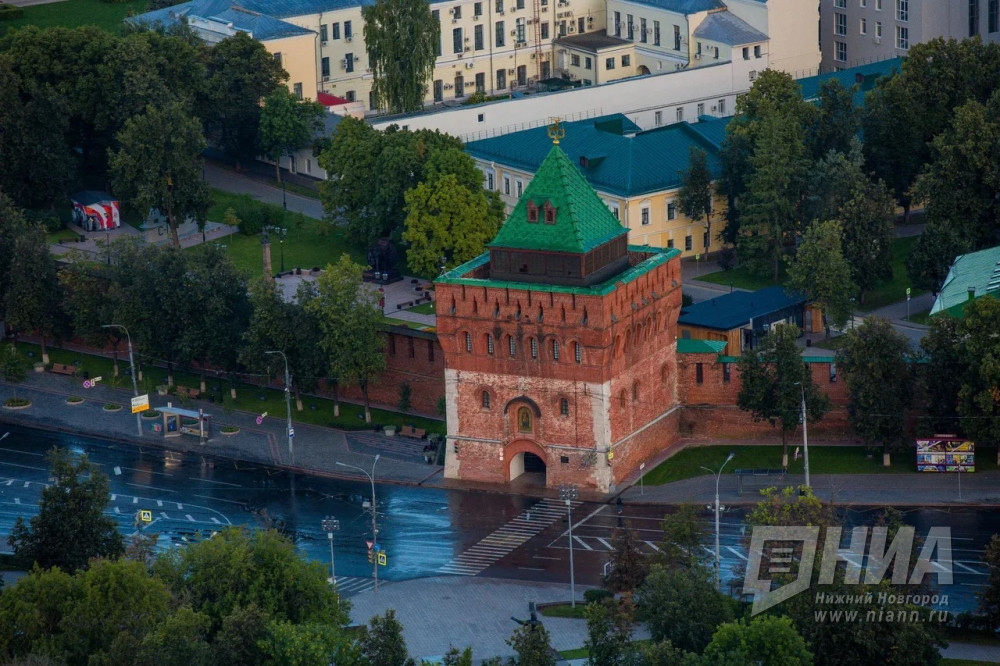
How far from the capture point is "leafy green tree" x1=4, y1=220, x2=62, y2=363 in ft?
532

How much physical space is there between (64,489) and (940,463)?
50.2 m

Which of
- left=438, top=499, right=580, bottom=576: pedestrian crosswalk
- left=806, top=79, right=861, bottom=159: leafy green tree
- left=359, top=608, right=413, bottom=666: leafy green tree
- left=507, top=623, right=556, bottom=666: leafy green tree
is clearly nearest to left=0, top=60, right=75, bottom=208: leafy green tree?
left=806, top=79, right=861, bottom=159: leafy green tree

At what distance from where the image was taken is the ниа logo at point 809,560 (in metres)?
114

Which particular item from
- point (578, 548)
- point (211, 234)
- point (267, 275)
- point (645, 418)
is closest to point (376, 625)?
point (578, 548)

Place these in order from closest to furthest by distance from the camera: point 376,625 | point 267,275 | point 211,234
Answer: point 376,625 < point 267,275 < point 211,234

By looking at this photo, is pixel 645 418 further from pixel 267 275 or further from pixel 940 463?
pixel 267 275

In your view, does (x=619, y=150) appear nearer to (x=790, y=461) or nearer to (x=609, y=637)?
(x=790, y=461)

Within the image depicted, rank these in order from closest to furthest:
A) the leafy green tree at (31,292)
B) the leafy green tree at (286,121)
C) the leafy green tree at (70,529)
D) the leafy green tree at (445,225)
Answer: the leafy green tree at (70,529)
the leafy green tree at (31,292)
the leafy green tree at (445,225)
the leafy green tree at (286,121)

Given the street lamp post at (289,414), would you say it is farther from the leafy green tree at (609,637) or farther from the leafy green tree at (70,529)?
the leafy green tree at (609,637)

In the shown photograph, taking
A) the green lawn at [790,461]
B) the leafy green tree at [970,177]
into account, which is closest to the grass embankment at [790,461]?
the green lawn at [790,461]

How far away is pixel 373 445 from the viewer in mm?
147875

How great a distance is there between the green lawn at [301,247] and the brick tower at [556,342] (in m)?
35.9

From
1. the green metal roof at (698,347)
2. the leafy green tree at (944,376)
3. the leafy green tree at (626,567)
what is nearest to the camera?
the leafy green tree at (626,567)

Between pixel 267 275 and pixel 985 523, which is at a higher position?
pixel 267 275
